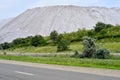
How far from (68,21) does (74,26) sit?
7782 millimetres

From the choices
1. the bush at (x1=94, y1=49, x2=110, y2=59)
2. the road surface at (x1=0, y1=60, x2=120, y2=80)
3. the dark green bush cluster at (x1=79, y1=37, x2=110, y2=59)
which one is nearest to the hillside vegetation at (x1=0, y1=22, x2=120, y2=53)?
the dark green bush cluster at (x1=79, y1=37, x2=110, y2=59)

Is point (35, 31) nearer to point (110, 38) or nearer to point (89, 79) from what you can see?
point (110, 38)

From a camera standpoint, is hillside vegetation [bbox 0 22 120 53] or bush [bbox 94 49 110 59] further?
hillside vegetation [bbox 0 22 120 53]

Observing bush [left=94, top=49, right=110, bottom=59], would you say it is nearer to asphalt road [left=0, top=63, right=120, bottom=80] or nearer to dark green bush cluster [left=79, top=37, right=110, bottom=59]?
dark green bush cluster [left=79, top=37, right=110, bottom=59]

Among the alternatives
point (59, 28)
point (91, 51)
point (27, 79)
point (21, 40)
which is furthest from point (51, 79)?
point (59, 28)

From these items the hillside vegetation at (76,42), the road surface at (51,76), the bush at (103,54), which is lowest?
the road surface at (51,76)

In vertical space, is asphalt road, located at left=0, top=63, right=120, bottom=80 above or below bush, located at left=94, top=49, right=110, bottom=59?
below

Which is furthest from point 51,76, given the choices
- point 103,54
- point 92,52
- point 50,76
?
point 92,52

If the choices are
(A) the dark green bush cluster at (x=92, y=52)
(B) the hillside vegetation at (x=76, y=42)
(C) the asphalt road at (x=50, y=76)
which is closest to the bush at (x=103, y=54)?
(A) the dark green bush cluster at (x=92, y=52)

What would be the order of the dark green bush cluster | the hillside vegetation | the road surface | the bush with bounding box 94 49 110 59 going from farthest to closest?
the hillside vegetation, the dark green bush cluster, the bush with bounding box 94 49 110 59, the road surface

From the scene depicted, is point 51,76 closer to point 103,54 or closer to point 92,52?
point 103,54

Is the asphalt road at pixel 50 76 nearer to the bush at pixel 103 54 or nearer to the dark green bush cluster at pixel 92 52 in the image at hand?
the bush at pixel 103 54

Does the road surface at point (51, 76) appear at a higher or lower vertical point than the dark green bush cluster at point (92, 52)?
lower

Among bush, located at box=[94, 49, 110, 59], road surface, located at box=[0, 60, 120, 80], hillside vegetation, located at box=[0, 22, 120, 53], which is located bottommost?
road surface, located at box=[0, 60, 120, 80]
